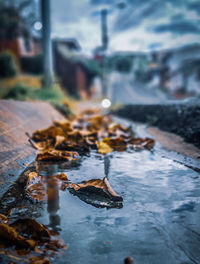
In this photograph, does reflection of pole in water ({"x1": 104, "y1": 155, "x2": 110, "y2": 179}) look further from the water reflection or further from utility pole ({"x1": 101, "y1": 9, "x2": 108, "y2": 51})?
utility pole ({"x1": 101, "y1": 9, "x2": 108, "y2": 51})

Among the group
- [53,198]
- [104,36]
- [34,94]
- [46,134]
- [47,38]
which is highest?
[104,36]

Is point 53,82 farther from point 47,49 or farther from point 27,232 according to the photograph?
point 27,232

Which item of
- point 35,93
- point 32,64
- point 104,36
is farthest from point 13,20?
point 35,93

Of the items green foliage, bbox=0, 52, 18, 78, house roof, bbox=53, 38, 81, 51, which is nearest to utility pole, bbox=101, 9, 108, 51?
house roof, bbox=53, 38, 81, 51

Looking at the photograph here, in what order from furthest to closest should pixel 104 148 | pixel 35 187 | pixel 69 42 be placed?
pixel 69 42, pixel 104 148, pixel 35 187

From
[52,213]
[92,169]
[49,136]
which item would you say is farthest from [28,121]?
[52,213]

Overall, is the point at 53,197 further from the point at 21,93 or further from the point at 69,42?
the point at 69,42
